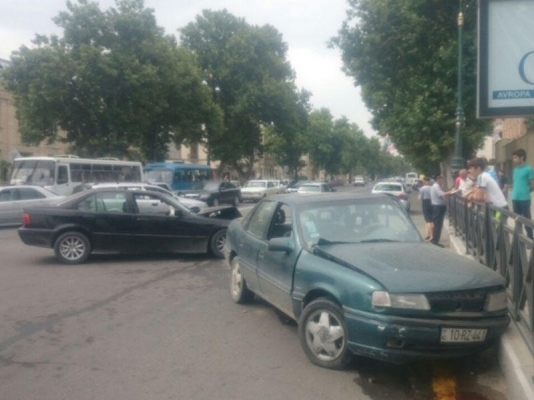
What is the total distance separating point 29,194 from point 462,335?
20.2 m

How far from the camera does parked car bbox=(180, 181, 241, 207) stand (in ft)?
113

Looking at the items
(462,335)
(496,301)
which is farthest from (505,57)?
(462,335)

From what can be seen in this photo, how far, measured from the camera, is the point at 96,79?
36.6 m

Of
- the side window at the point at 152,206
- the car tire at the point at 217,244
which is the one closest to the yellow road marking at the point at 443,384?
the car tire at the point at 217,244

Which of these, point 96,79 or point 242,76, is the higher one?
point 242,76

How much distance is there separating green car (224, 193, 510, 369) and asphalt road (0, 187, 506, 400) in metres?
0.34

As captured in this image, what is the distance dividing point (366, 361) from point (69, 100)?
33535 millimetres

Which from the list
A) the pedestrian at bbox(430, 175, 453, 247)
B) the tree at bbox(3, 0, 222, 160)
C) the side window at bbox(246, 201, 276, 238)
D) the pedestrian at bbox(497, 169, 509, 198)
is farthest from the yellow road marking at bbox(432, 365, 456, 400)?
the tree at bbox(3, 0, 222, 160)

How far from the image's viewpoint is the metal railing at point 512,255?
18.5ft

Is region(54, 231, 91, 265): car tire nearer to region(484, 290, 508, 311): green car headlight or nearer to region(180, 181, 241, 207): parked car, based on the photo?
region(484, 290, 508, 311): green car headlight

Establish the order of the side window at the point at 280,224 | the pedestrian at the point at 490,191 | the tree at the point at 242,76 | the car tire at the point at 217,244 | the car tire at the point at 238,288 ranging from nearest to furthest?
the side window at the point at 280,224 → the car tire at the point at 238,288 → the pedestrian at the point at 490,191 → the car tire at the point at 217,244 → the tree at the point at 242,76

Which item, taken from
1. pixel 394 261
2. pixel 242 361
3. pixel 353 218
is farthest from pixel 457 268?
pixel 242 361

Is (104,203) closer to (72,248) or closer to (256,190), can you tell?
(72,248)

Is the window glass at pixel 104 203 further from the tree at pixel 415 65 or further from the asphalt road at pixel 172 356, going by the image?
the tree at pixel 415 65
